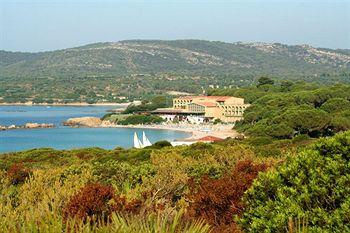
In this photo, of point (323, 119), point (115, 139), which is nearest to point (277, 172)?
point (323, 119)

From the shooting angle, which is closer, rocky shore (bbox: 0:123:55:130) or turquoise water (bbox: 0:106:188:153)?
turquoise water (bbox: 0:106:188:153)

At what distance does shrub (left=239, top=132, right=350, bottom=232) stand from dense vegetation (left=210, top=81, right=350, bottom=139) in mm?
34068

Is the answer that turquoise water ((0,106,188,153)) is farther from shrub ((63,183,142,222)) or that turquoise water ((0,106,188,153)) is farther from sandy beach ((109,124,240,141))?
shrub ((63,183,142,222))

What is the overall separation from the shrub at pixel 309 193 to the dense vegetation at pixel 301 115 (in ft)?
112

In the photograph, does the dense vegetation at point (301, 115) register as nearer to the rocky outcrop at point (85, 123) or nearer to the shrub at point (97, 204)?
the rocky outcrop at point (85, 123)

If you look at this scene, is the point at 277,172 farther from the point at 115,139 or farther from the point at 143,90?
the point at 143,90

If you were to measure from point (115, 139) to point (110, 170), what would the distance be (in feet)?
151

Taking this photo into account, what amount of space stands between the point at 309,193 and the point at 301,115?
35.9m

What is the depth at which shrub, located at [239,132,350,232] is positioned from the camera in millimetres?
4707

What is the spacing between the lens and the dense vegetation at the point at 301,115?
39594 millimetres

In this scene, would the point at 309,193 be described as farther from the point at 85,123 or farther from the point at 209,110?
the point at 209,110

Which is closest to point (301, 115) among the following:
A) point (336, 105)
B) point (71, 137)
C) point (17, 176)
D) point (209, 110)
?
point (336, 105)

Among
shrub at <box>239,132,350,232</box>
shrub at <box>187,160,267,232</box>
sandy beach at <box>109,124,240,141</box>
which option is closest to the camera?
shrub at <box>239,132,350,232</box>

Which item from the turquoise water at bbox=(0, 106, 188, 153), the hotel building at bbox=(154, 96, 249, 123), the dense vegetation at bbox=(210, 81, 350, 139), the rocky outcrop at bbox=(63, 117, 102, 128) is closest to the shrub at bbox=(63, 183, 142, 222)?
the dense vegetation at bbox=(210, 81, 350, 139)
